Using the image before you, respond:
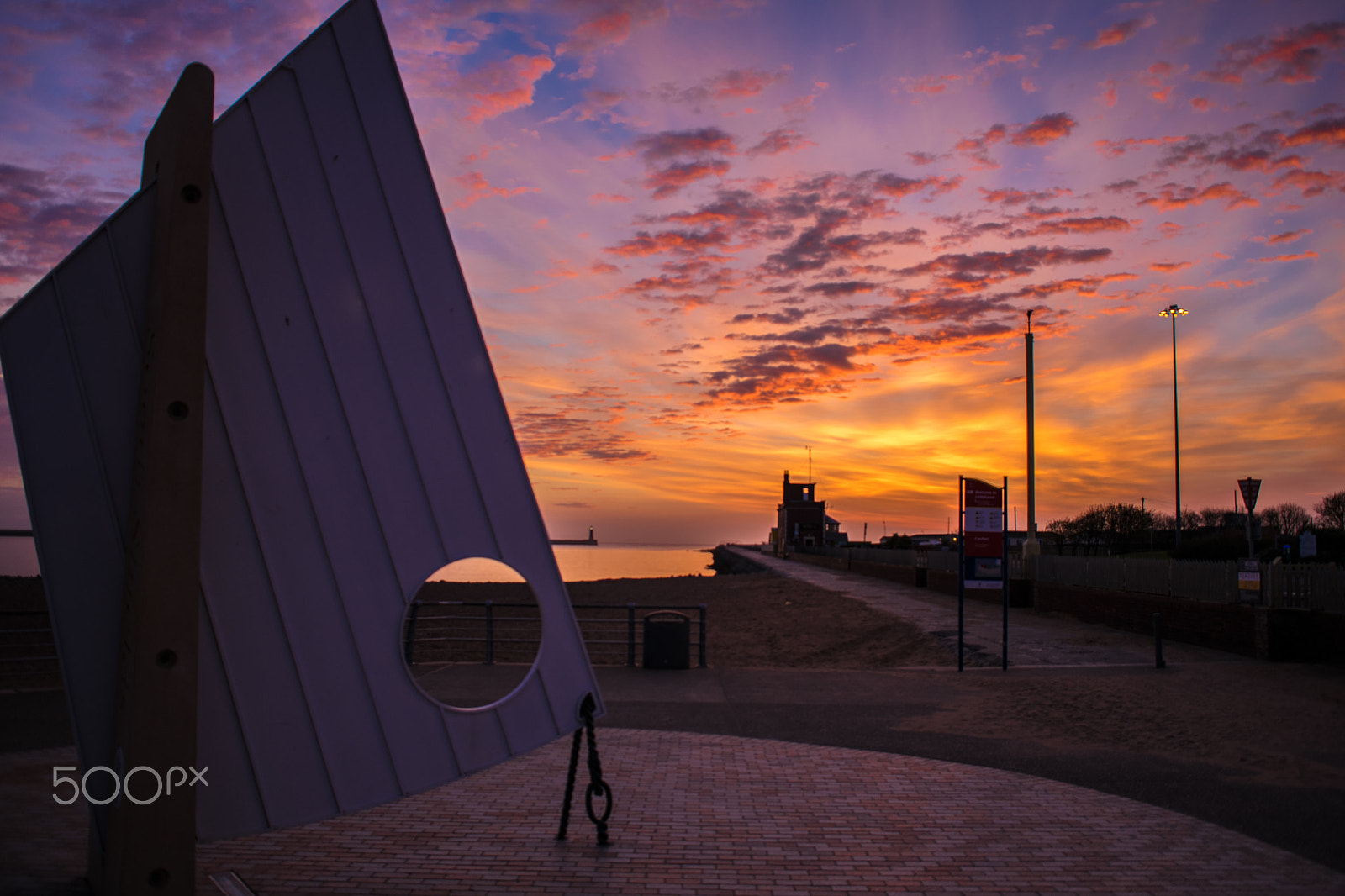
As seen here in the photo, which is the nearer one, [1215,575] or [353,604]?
[353,604]

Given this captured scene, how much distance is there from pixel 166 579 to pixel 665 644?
1031cm

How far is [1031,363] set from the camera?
26594mm

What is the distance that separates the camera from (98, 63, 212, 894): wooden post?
391 centimetres

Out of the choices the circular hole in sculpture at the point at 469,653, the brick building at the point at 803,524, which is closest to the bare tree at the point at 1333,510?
the circular hole in sculpture at the point at 469,653

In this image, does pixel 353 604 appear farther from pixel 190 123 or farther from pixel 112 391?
pixel 190 123

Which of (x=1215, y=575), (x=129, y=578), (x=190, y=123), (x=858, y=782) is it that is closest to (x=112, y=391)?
(x=129, y=578)

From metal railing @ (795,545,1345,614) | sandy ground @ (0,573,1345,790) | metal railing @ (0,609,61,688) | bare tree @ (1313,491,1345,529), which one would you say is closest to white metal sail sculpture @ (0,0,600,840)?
→ metal railing @ (0,609,61,688)

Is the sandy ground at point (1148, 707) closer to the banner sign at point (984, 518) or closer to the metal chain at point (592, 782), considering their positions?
the banner sign at point (984, 518)

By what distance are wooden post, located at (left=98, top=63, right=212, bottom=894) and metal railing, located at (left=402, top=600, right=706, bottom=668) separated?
25.4 ft

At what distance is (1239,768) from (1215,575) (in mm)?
10982

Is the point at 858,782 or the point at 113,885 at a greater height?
the point at 113,885

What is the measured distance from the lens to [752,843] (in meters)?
6.01

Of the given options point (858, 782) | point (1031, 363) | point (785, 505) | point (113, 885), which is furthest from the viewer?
point (785, 505)

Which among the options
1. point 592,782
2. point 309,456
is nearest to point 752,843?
point 592,782
